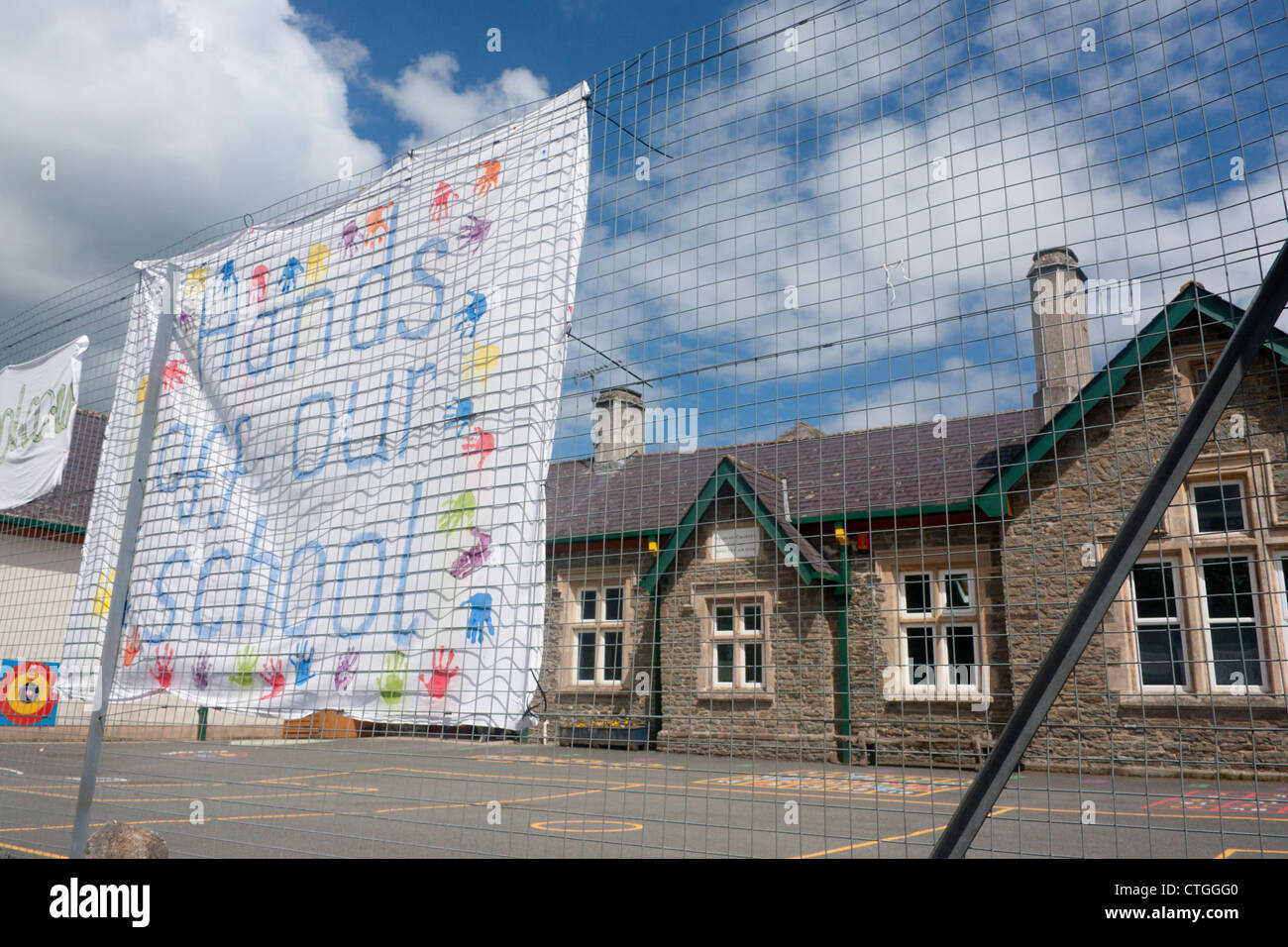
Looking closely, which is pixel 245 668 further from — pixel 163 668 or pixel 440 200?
pixel 440 200

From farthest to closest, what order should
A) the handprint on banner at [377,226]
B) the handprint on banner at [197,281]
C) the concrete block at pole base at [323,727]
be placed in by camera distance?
the handprint on banner at [197,281], the handprint on banner at [377,226], the concrete block at pole base at [323,727]

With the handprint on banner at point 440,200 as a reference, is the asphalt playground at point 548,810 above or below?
below

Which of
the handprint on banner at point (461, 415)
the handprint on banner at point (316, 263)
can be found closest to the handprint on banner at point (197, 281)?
the handprint on banner at point (316, 263)

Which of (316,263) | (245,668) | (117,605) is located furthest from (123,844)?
(316,263)

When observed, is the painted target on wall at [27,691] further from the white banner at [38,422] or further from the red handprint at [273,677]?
the red handprint at [273,677]

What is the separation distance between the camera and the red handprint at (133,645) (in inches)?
164

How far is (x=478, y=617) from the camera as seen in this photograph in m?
3.13

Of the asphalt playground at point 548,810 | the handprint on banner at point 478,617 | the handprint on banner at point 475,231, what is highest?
the handprint on banner at point 475,231

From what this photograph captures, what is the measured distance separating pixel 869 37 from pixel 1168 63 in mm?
871

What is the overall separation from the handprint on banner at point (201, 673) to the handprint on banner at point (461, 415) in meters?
1.64

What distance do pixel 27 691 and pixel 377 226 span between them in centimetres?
311
